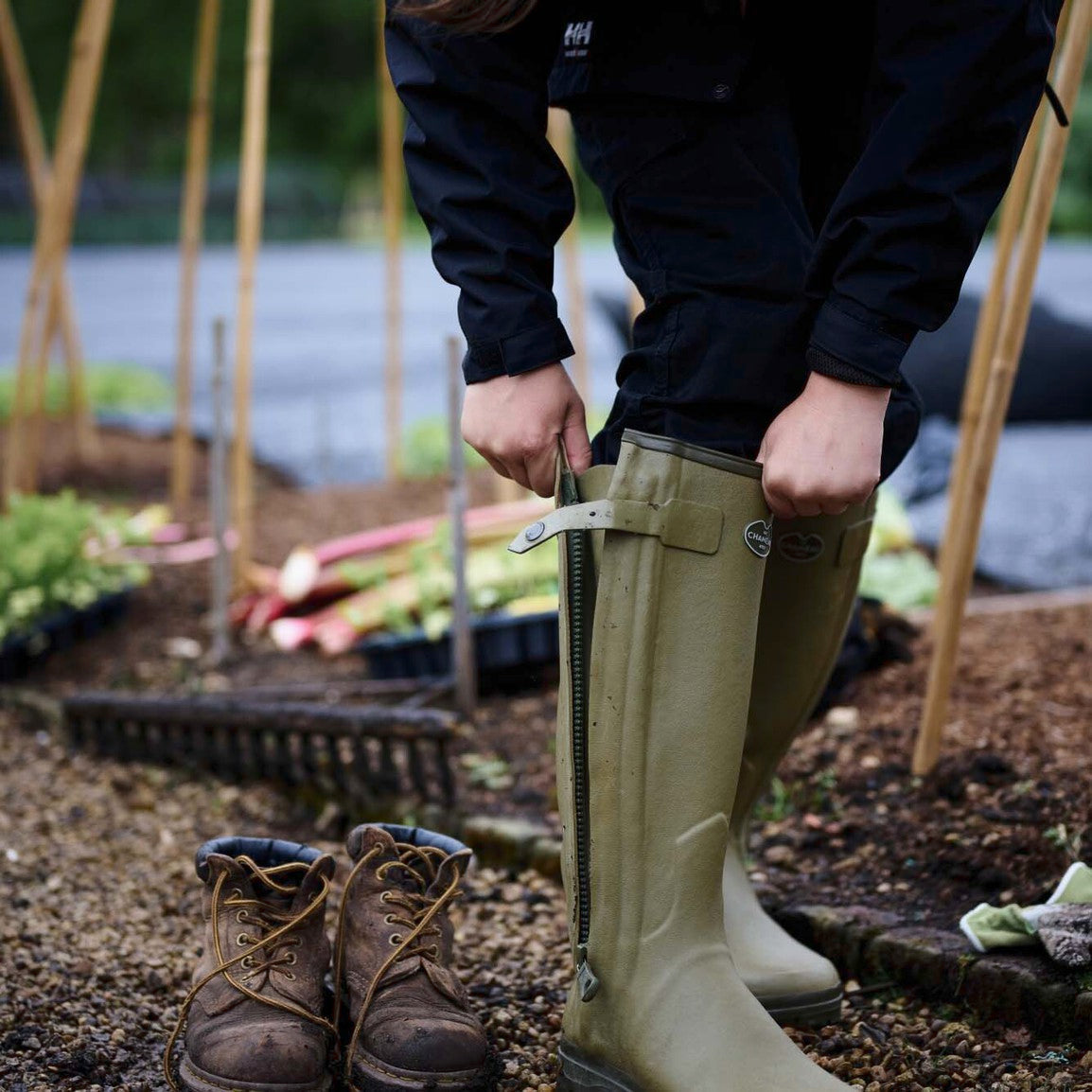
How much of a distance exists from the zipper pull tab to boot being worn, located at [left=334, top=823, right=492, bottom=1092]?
133 millimetres

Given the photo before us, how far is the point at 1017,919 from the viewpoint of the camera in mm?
1450

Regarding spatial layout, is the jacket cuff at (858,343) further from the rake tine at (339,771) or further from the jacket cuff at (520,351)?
the rake tine at (339,771)

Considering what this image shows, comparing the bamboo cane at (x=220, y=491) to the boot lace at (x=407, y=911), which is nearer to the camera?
the boot lace at (x=407, y=911)

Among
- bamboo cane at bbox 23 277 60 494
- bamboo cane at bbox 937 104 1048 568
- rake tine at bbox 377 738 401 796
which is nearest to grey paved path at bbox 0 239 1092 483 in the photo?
bamboo cane at bbox 23 277 60 494

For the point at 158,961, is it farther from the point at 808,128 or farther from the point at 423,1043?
the point at 808,128

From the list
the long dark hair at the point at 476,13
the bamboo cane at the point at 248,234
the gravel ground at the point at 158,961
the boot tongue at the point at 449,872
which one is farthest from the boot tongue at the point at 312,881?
the bamboo cane at the point at 248,234

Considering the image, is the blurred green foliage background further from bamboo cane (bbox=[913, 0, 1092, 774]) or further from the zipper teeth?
the zipper teeth

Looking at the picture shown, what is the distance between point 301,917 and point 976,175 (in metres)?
0.96

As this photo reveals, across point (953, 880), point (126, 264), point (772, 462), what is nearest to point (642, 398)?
point (772, 462)

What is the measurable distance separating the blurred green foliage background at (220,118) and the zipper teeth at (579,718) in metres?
17.6

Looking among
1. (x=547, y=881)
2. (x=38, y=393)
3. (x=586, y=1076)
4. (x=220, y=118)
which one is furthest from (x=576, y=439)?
(x=220, y=118)

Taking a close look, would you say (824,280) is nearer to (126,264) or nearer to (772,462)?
(772,462)

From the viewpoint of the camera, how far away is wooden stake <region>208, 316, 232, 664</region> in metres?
2.86

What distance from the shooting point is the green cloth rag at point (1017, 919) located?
1.44 m
